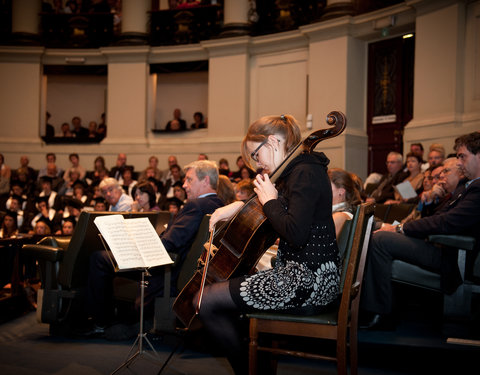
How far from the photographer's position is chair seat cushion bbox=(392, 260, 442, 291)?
11.1 ft

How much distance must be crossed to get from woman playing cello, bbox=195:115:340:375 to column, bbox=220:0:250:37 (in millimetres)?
9474

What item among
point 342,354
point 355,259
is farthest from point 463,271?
point 342,354

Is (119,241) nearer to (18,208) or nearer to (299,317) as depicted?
(299,317)

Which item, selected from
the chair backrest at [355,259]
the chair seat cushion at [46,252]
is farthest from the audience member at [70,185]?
the chair backrest at [355,259]

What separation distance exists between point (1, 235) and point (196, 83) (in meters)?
7.97

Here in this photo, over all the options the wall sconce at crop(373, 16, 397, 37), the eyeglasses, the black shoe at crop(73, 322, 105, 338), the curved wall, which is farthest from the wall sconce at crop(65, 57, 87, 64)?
the eyeglasses

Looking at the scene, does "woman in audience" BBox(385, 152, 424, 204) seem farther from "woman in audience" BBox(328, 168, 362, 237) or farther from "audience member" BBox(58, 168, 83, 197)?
"audience member" BBox(58, 168, 83, 197)

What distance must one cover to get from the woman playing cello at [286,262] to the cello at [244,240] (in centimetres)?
5

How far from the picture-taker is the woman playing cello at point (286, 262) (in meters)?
2.09

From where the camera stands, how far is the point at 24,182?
10094 mm

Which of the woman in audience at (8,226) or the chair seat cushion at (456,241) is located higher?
the chair seat cushion at (456,241)

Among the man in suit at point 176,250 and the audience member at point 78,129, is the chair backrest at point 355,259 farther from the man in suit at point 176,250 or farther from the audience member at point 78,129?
the audience member at point 78,129

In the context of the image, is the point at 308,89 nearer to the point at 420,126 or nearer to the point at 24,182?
the point at 420,126

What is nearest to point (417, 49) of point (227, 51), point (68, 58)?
point (227, 51)
